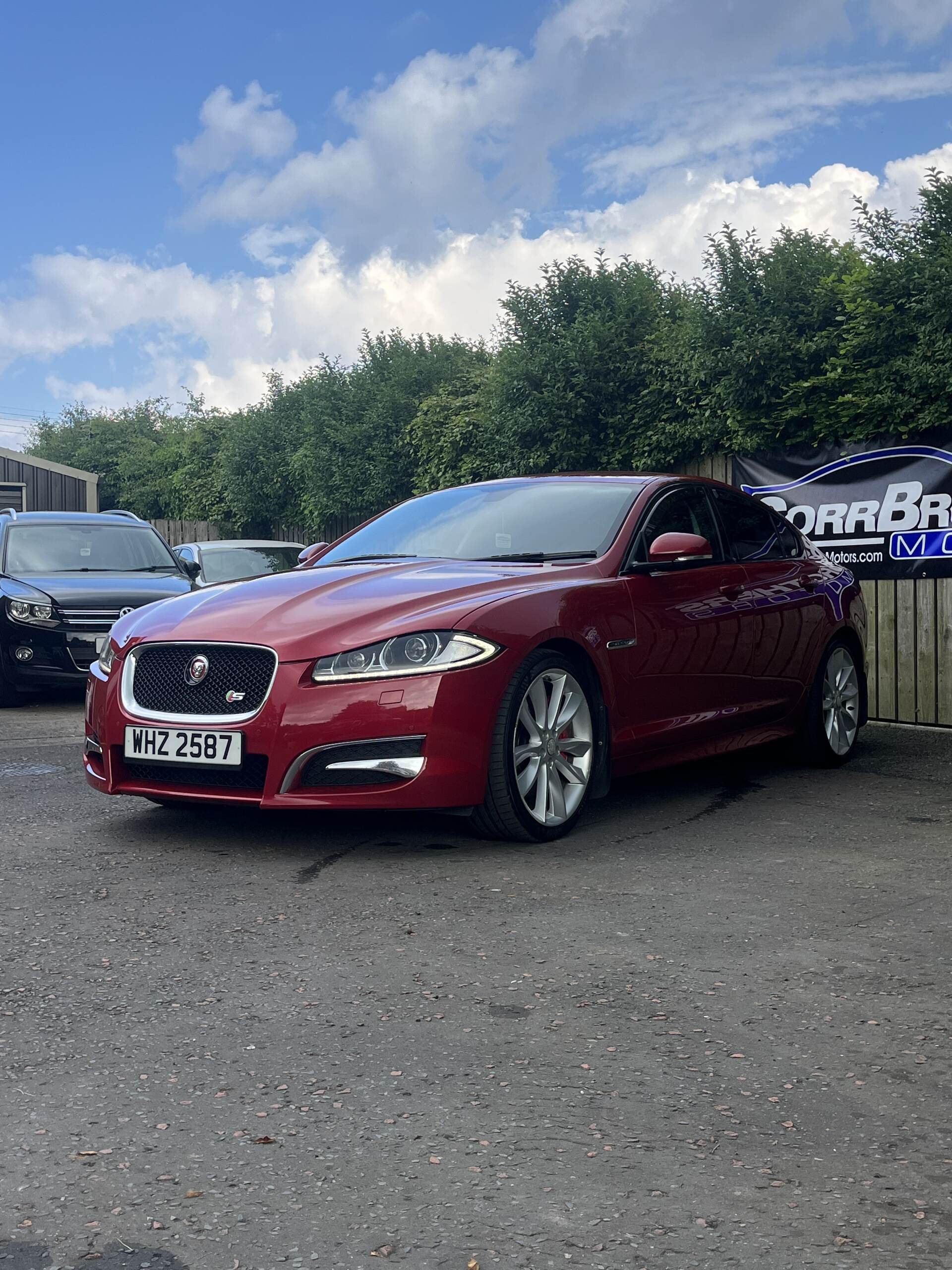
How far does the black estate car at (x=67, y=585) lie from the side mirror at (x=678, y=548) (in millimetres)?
5250

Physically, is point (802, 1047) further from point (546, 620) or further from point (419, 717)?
point (546, 620)

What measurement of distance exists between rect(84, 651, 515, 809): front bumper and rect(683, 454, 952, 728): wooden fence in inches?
210

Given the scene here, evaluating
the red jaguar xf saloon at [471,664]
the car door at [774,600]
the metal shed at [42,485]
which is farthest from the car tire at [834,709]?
the metal shed at [42,485]

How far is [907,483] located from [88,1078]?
8.15 meters

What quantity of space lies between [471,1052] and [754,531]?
4.93 meters

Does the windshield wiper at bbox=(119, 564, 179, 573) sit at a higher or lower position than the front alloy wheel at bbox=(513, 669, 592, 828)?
higher

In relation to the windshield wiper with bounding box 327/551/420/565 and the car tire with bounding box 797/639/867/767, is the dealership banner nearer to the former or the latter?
the car tire with bounding box 797/639/867/767

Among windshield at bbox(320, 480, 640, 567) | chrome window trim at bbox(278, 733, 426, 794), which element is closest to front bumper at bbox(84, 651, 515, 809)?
chrome window trim at bbox(278, 733, 426, 794)

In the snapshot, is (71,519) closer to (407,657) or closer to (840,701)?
(840,701)

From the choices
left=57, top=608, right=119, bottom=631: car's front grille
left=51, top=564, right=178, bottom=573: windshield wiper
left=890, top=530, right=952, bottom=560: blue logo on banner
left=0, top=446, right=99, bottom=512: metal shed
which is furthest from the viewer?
left=0, top=446, right=99, bottom=512: metal shed

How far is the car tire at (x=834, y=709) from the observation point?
7949 mm

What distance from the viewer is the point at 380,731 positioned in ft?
17.5

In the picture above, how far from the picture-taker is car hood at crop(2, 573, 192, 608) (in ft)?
39.1

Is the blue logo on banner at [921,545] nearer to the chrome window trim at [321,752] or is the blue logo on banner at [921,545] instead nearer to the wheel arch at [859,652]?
the wheel arch at [859,652]
